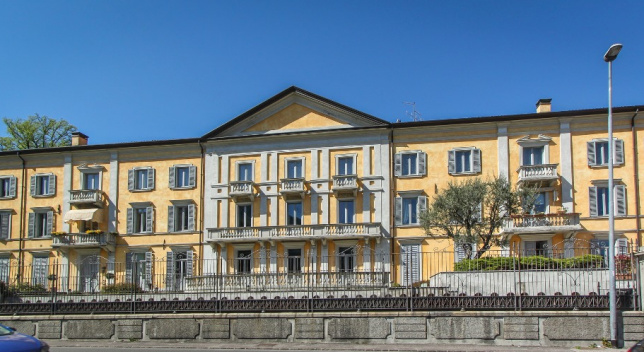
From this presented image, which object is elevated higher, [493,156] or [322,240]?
[493,156]

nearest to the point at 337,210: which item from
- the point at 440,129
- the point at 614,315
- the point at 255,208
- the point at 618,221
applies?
the point at 255,208

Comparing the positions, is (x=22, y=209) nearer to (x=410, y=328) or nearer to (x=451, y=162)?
(x=451, y=162)

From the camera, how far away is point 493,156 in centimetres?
4097

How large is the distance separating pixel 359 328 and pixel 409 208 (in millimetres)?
20160

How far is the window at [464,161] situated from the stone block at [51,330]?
970 inches

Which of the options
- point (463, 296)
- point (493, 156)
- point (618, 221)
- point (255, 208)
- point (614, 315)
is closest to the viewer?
point (614, 315)

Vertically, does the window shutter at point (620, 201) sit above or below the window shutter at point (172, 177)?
below

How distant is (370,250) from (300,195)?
5988 millimetres

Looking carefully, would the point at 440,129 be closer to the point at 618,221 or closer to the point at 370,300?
the point at 618,221

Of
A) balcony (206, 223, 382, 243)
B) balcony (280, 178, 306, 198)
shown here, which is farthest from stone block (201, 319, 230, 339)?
balcony (280, 178, 306, 198)

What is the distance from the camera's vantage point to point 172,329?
77.8 feet

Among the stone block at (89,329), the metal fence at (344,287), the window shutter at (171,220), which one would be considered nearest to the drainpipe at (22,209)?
the window shutter at (171,220)

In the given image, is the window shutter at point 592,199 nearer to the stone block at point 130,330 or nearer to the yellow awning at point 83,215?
the stone block at point 130,330

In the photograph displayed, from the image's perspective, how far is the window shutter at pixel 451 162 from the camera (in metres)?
41.3
